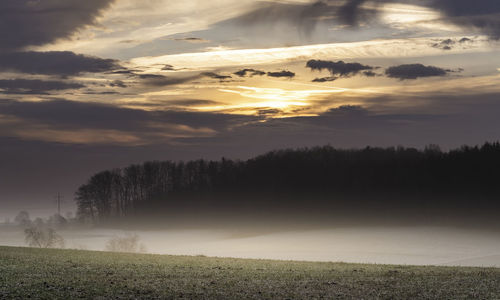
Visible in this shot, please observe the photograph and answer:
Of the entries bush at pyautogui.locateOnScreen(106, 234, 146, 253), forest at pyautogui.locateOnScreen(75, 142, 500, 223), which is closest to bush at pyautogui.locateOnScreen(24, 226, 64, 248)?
bush at pyautogui.locateOnScreen(106, 234, 146, 253)

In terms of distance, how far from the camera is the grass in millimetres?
28438

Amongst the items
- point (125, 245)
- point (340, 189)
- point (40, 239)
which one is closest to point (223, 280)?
point (125, 245)

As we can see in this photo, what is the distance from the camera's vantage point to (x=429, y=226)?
496 ft

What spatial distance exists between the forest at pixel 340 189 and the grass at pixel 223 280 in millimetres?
128594

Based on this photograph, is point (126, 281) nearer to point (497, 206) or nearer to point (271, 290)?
point (271, 290)

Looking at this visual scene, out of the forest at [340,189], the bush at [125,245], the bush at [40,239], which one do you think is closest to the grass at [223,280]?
the bush at [40,239]

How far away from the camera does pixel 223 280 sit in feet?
109

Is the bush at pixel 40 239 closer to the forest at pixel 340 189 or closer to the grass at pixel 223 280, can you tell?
the forest at pixel 340 189

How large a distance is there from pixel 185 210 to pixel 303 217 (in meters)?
41.7

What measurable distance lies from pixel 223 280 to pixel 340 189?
156381mm

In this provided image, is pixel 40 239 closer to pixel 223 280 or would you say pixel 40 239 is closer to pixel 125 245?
pixel 125 245

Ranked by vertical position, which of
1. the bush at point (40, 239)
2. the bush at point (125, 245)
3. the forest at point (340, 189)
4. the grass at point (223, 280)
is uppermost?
the forest at point (340, 189)

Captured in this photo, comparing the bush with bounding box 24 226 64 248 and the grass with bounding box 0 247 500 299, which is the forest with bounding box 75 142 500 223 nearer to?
the bush with bounding box 24 226 64 248

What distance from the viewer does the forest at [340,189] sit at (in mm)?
162875
